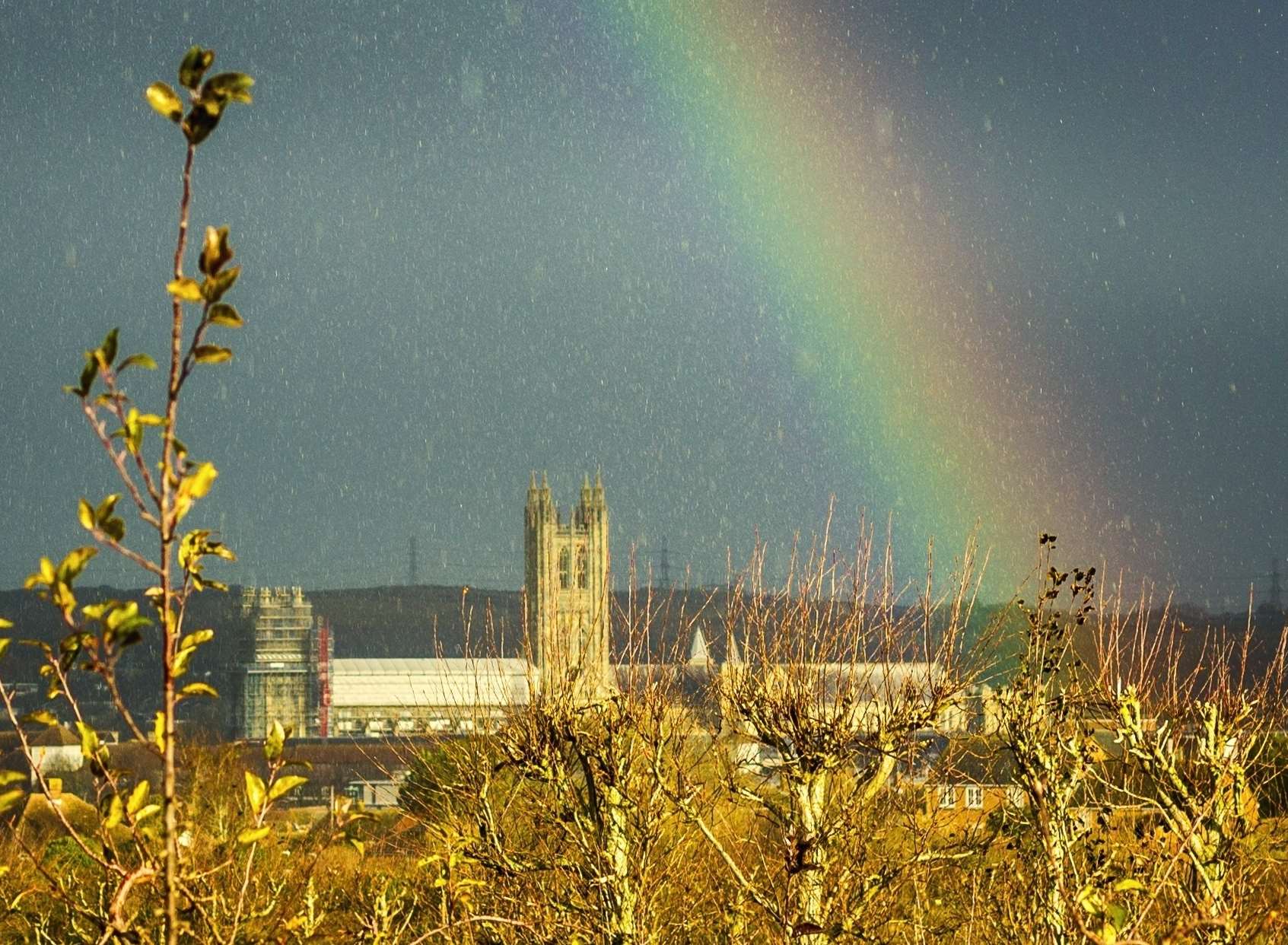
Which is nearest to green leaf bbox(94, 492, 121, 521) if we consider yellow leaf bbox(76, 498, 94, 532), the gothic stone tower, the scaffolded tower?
yellow leaf bbox(76, 498, 94, 532)

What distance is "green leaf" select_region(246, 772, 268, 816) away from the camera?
246cm

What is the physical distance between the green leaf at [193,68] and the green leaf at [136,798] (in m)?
1.17

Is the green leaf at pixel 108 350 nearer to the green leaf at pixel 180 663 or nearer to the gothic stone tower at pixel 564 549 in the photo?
the green leaf at pixel 180 663

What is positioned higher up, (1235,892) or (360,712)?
(1235,892)

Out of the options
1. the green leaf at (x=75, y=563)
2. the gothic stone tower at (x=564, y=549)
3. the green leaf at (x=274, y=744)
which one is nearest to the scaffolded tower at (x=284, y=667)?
the gothic stone tower at (x=564, y=549)

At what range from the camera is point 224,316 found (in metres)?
2.03

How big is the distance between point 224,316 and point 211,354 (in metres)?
0.11

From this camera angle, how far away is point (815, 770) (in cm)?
951

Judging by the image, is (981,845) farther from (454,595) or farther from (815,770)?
(454,595)

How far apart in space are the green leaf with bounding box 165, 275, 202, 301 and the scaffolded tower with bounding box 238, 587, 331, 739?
11832 cm

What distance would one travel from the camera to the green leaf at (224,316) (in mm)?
2018

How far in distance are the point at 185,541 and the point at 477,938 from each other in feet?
29.2

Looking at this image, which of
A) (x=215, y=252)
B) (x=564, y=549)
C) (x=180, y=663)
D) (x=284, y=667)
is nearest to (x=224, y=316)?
(x=215, y=252)

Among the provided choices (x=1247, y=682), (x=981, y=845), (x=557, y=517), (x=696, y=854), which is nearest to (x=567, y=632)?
(x=981, y=845)
